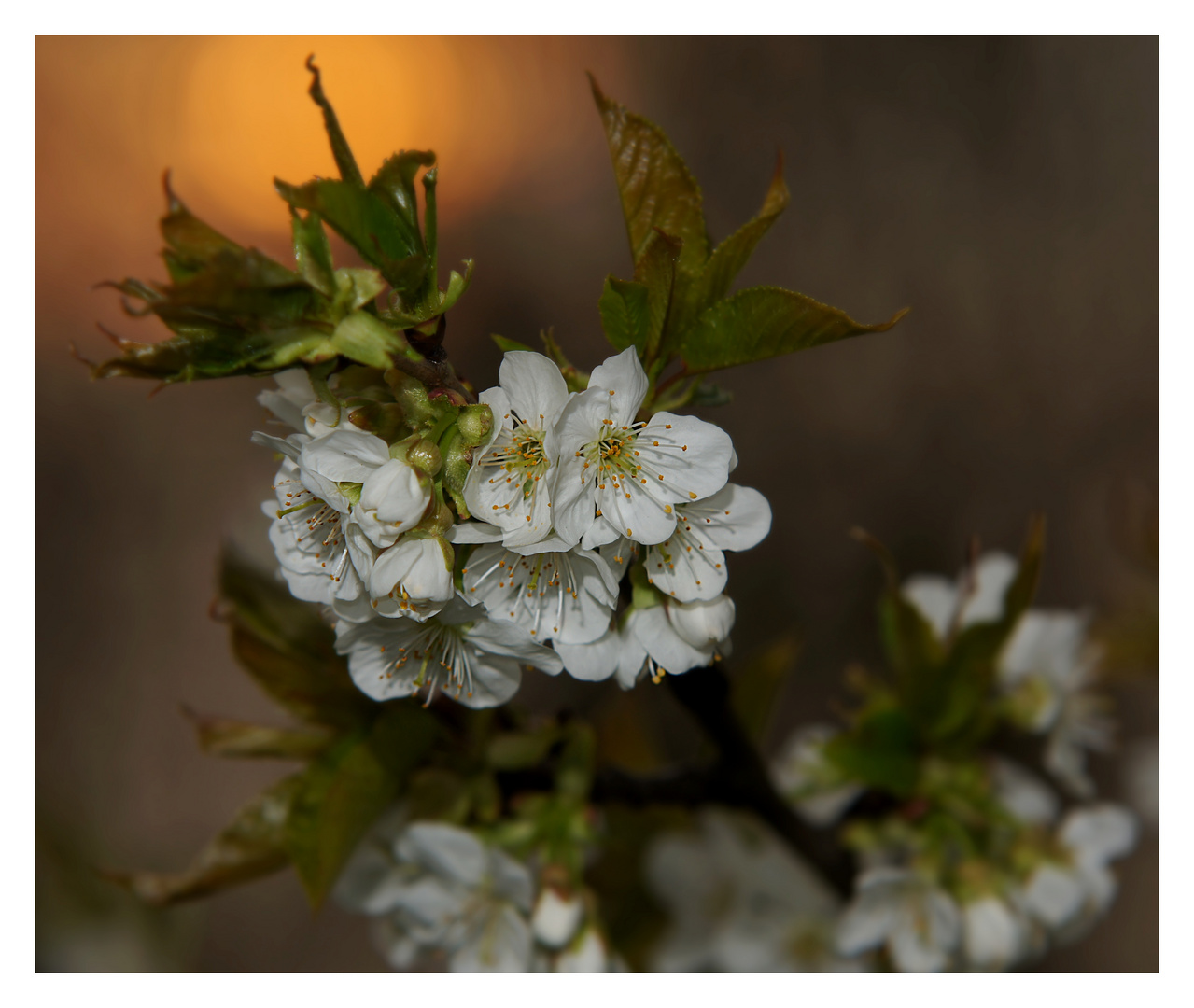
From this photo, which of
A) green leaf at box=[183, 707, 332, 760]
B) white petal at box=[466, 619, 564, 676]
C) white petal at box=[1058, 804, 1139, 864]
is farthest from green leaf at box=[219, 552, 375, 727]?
white petal at box=[1058, 804, 1139, 864]

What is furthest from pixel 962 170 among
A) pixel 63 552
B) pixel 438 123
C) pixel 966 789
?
pixel 63 552

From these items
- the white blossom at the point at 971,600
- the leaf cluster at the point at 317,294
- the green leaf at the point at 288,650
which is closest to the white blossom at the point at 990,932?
the white blossom at the point at 971,600

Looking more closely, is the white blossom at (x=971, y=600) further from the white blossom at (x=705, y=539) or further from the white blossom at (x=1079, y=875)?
the white blossom at (x=705, y=539)

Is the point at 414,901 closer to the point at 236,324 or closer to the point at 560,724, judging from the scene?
the point at 560,724

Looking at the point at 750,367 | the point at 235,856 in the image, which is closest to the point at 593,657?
the point at 235,856

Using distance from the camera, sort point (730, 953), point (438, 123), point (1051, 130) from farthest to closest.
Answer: point (438, 123)
point (1051, 130)
point (730, 953)
